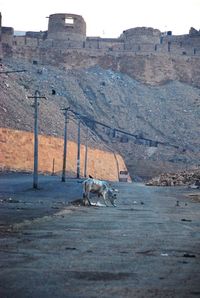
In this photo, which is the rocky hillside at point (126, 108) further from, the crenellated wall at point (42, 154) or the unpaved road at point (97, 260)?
the unpaved road at point (97, 260)

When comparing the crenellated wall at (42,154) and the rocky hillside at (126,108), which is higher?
the rocky hillside at (126,108)

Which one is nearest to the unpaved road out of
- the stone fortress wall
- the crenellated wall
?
the crenellated wall

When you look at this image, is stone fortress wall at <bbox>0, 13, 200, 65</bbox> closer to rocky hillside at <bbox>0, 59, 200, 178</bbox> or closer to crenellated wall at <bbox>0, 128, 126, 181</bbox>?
rocky hillside at <bbox>0, 59, 200, 178</bbox>

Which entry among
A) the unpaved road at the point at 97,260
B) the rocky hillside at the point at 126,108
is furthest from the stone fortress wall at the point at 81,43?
the unpaved road at the point at 97,260

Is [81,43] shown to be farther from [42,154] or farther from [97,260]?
[97,260]

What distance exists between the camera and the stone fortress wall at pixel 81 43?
399ft

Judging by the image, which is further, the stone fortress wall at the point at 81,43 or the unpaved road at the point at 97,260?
the stone fortress wall at the point at 81,43

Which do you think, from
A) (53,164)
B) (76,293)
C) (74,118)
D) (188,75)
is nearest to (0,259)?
(76,293)

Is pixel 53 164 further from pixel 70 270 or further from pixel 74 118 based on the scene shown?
pixel 70 270

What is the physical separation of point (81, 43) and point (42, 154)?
58011 millimetres

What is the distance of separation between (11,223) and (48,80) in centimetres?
9575

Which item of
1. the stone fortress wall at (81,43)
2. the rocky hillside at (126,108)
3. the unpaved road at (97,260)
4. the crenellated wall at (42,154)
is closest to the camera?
the unpaved road at (97,260)

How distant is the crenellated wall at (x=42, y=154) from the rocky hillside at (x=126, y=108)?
524cm

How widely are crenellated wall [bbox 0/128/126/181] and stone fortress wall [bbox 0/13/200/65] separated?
4207 cm
